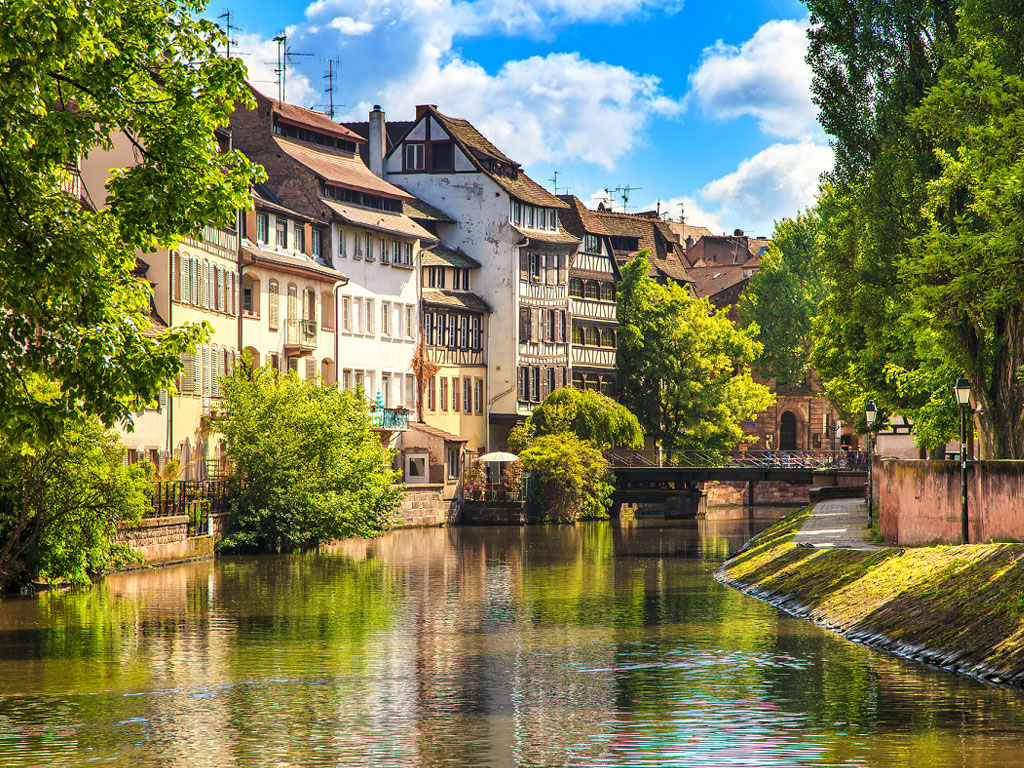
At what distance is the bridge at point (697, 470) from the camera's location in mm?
81188

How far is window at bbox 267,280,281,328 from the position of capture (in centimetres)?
6316

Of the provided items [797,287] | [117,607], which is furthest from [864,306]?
[797,287]

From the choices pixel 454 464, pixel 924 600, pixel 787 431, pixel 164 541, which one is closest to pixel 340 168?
pixel 454 464

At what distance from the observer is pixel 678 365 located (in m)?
92.0

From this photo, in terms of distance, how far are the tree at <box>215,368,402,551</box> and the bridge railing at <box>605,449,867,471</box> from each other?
30.7 metres

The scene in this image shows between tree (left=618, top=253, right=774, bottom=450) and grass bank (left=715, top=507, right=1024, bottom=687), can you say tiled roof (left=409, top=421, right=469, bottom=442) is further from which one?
grass bank (left=715, top=507, right=1024, bottom=687)

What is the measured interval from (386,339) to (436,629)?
4700 cm

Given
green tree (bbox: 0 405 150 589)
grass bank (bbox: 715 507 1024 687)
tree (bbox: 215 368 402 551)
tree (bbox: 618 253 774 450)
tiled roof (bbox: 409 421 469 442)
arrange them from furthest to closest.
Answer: tree (bbox: 618 253 774 450)
tiled roof (bbox: 409 421 469 442)
tree (bbox: 215 368 402 551)
green tree (bbox: 0 405 150 589)
grass bank (bbox: 715 507 1024 687)

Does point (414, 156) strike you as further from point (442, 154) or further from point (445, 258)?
point (445, 258)

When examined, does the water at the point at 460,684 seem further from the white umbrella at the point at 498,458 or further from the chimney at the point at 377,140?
the chimney at the point at 377,140

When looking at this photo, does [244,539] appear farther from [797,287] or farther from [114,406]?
[797,287]

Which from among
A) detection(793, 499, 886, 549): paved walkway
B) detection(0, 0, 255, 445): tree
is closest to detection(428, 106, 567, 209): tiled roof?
detection(793, 499, 886, 549): paved walkway

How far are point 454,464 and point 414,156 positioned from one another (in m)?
17.3

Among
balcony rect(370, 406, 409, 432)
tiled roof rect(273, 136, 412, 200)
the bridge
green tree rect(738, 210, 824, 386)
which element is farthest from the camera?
green tree rect(738, 210, 824, 386)
